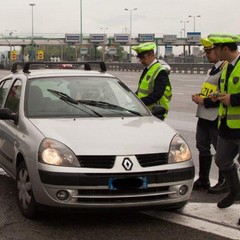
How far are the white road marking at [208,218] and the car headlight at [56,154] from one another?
1097 millimetres

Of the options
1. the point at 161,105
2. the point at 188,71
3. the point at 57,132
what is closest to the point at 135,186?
the point at 57,132

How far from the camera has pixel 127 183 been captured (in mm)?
4406

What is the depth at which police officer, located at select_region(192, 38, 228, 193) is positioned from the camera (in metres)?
5.84

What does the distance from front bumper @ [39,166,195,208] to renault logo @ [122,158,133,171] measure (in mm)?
54

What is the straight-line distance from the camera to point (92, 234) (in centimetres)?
439

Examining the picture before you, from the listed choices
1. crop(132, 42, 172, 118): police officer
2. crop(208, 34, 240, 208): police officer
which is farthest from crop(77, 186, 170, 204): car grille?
crop(132, 42, 172, 118): police officer

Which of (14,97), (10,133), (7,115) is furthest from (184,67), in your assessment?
(7,115)

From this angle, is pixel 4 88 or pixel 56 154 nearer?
pixel 56 154

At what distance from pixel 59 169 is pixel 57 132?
1.60 feet

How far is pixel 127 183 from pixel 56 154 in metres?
0.68

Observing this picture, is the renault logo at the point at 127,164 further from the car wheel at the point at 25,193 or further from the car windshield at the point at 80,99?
the car windshield at the point at 80,99

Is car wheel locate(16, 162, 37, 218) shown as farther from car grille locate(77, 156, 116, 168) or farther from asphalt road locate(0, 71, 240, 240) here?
car grille locate(77, 156, 116, 168)

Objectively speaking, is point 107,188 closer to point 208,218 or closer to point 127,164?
point 127,164

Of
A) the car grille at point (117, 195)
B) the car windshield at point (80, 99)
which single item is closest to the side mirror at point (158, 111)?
the car windshield at point (80, 99)
